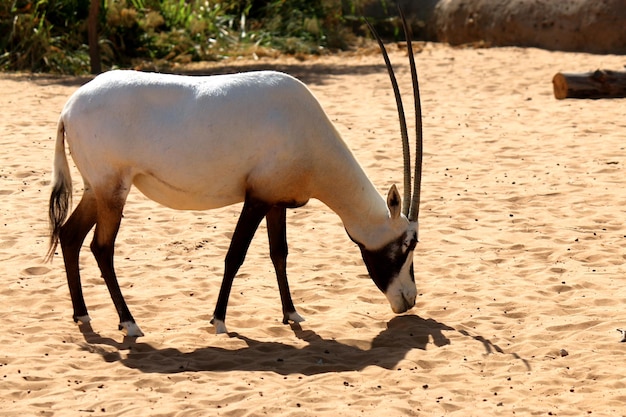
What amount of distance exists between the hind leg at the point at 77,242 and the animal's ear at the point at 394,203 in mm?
1663

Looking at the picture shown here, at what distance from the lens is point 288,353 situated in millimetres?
5316

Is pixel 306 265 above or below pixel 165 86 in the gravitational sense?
below

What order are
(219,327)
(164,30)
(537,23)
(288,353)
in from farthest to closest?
(164,30) < (537,23) < (219,327) < (288,353)

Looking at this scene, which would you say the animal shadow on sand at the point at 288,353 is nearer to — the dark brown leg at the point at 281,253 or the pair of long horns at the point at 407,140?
the dark brown leg at the point at 281,253

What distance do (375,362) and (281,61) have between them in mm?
10831

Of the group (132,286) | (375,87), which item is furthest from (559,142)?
(132,286)

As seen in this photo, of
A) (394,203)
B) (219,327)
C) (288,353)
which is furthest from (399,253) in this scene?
(219,327)

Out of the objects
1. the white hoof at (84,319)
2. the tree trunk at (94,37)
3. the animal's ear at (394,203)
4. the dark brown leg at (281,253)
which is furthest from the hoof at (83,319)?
the tree trunk at (94,37)

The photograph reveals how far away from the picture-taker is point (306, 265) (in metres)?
6.92

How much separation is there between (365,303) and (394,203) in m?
0.91

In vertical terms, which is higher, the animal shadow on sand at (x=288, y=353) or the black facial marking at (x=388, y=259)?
the black facial marking at (x=388, y=259)

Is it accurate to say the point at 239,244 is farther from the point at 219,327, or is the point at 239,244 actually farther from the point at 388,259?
the point at 388,259

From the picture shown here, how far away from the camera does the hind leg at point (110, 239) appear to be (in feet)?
17.7

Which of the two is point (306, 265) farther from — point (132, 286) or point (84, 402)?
point (84, 402)
